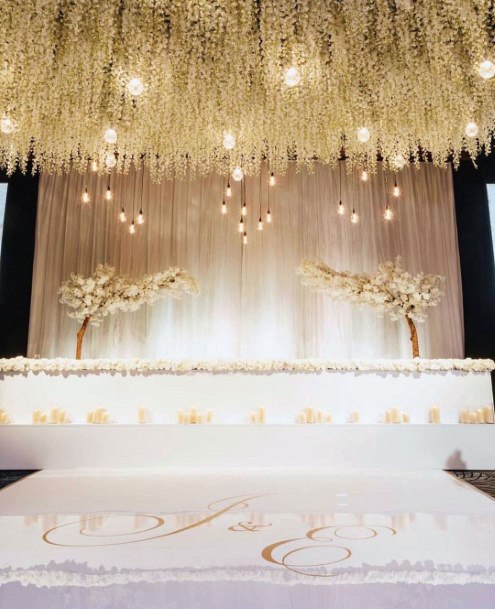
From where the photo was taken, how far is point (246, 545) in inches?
74.1

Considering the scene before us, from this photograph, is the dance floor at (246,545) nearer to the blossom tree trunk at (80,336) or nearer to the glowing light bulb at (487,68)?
the blossom tree trunk at (80,336)

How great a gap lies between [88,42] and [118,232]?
249cm

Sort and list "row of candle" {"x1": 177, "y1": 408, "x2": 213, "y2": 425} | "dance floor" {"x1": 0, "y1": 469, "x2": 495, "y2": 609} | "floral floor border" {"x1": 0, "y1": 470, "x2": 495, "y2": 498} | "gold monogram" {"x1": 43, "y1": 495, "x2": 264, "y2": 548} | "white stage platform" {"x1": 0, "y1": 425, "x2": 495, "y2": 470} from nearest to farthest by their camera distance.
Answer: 1. "dance floor" {"x1": 0, "y1": 469, "x2": 495, "y2": 609}
2. "gold monogram" {"x1": 43, "y1": 495, "x2": 264, "y2": 548}
3. "floral floor border" {"x1": 0, "y1": 470, "x2": 495, "y2": 498}
4. "white stage platform" {"x1": 0, "y1": 425, "x2": 495, "y2": 470}
5. "row of candle" {"x1": 177, "y1": 408, "x2": 213, "y2": 425}

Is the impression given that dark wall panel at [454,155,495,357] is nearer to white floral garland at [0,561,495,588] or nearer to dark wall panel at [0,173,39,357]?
white floral garland at [0,561,495,588]

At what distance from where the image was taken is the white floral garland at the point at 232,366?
380 centimetres

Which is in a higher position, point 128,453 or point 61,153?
point 61,153

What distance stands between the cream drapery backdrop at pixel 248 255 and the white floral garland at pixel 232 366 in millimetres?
1675

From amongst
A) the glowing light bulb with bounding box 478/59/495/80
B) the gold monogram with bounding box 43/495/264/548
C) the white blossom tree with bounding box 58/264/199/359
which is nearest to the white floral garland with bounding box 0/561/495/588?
the gold monogram with bounding box 43/495/264/548

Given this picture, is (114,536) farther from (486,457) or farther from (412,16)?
(412,16)

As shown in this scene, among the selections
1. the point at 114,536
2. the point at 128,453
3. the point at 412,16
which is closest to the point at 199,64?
the point at 412,16

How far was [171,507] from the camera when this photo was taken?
252cm

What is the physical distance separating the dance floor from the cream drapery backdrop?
2.54 m

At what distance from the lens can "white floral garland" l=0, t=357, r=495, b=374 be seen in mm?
3797

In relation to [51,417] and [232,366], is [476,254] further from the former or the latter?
[51,417]
